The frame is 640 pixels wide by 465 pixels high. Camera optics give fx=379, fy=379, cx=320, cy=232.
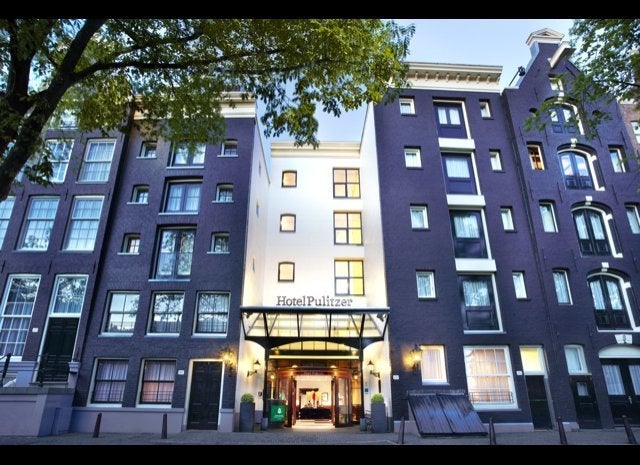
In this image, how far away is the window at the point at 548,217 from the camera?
1837 centimetres

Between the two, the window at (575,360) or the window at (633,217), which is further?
the window at (633,217)

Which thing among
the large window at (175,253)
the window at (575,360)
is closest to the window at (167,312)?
the large window at (175,253)

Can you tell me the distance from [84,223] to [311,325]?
12090 millimetres

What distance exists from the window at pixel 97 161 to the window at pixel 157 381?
958 cm

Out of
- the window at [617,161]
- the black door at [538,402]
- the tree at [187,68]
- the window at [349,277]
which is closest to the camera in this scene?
the tree at [187,68]

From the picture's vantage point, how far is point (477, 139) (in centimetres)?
1992

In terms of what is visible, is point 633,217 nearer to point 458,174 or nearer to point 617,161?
point 617,161

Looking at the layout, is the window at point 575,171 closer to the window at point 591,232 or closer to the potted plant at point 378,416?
the window at point 591,232

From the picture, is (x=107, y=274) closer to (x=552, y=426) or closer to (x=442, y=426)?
(x=442, y=426)

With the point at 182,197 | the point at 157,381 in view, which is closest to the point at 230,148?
the point at 182,197

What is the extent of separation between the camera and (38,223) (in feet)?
60.1

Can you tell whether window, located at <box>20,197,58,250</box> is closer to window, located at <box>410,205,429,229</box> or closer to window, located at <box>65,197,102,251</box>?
window, located at <box>65,197,102,251</box>

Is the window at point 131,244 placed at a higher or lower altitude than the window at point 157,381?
higher

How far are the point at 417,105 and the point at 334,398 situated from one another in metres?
16.0
